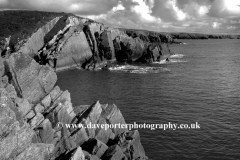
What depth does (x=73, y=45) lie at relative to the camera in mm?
94562

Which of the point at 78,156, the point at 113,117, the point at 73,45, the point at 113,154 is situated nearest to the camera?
the point at 78,156

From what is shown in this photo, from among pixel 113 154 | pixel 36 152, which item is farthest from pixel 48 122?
pixel 113 154

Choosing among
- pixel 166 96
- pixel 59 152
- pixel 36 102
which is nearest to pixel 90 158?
pixel 59 152

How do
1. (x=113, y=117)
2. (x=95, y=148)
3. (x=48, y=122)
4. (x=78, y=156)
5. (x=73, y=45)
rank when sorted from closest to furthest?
(x=78, y=156) → (x=95, y=148) → (x=48, y=122) → (x=113, y=117) → (x=73, y=45)

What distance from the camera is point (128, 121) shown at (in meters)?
39.2

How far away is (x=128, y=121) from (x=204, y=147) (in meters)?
12.5

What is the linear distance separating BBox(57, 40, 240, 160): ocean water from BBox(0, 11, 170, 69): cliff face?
996cm

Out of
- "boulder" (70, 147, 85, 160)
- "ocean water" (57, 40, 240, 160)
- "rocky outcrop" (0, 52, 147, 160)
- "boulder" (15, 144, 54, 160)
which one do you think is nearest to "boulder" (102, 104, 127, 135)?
"rocky outcrop" (0, 52, 147, 160)

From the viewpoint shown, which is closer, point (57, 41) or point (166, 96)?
point (166, 96)

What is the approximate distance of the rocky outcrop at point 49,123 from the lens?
18.5 m

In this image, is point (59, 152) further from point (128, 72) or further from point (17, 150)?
point (128, 72)

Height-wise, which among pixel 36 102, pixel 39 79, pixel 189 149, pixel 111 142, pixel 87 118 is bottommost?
pixel 189 149

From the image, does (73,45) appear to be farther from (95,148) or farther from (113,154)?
(113,154)

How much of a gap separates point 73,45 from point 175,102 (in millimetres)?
57185
